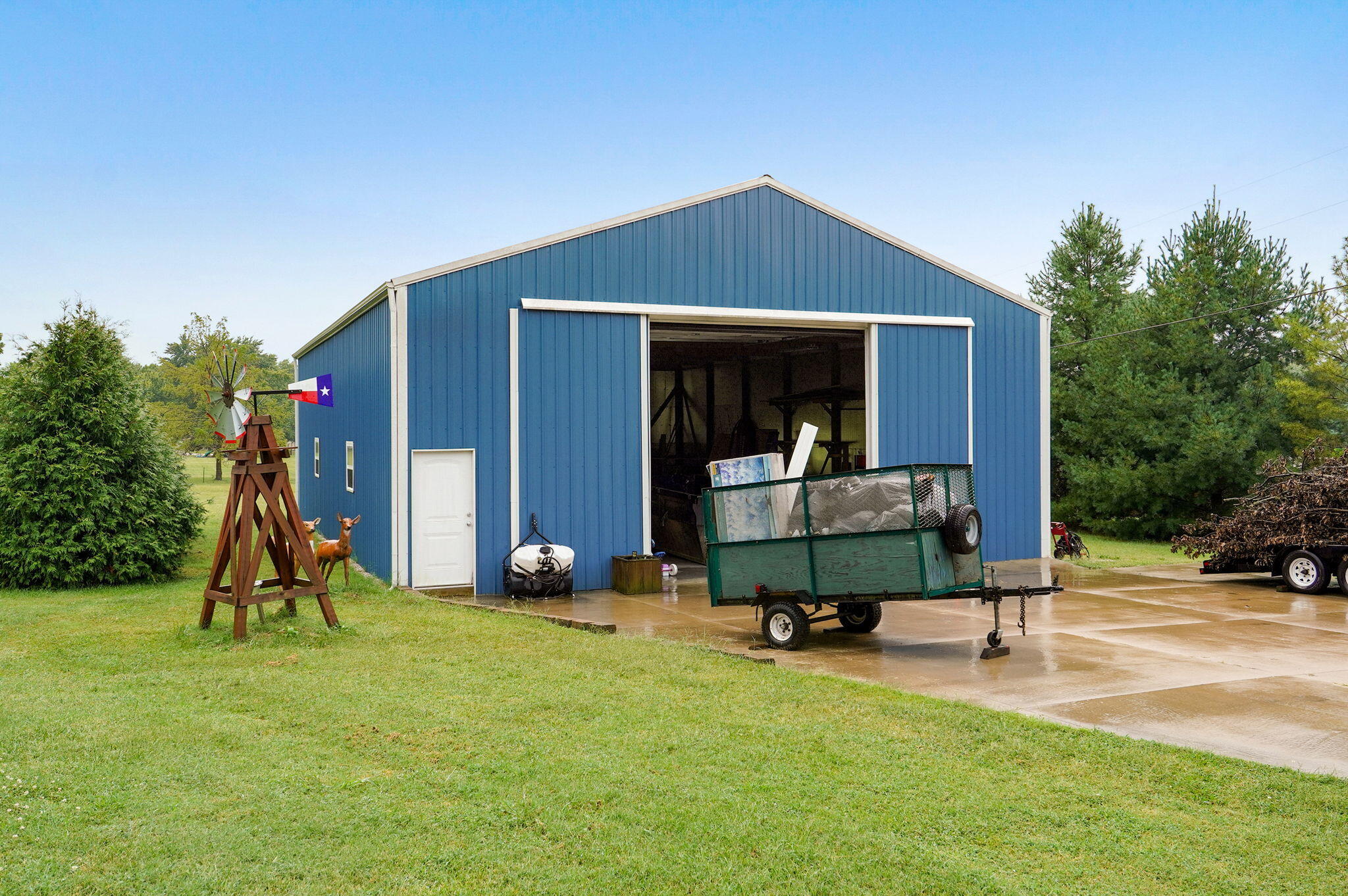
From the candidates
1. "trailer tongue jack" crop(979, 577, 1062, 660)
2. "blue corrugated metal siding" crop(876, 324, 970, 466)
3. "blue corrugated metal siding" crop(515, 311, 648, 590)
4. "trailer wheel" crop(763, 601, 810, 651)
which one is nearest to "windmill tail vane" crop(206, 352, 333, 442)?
"blue corrugated metal siding" crop(515, 311, 648, 590)

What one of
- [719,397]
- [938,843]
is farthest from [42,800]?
[719,397]

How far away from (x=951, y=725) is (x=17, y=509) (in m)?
13.0

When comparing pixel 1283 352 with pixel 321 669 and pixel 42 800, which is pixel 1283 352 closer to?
pixel 321 669

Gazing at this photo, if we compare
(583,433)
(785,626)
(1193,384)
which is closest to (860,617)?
(785,626)

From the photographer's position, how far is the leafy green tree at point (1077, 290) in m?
30.5

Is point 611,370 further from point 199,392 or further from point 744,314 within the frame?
point 199,392

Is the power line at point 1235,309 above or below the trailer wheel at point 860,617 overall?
above

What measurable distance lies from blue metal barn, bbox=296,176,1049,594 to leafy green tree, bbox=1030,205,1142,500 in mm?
13823

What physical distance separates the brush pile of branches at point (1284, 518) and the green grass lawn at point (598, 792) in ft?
31.3

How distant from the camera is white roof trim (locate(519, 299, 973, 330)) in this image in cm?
1435

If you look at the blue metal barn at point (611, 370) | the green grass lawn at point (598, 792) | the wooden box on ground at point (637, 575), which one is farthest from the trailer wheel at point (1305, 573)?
the green grass lawn at point (598, 792)

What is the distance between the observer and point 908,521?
9.15 meters

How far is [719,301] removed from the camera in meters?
15.4

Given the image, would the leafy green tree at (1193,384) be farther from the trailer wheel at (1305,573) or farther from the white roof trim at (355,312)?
the white roof trim at (355,312)
